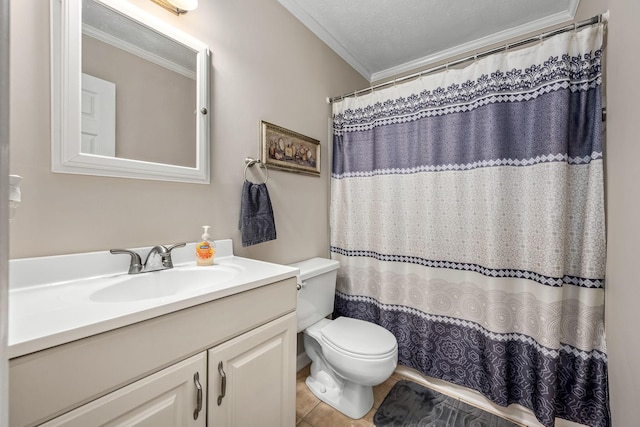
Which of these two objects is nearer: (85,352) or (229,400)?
(85,352)

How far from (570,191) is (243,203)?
164cm

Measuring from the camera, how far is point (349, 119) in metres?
1.94

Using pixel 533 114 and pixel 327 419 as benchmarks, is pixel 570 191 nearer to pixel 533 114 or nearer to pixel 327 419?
pixel 533 114

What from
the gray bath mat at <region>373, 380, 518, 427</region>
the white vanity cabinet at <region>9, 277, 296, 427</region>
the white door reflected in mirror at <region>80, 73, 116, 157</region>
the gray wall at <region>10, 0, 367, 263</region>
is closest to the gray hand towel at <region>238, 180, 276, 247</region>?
the gray wall at <region>10, 0, 367, 263</region>

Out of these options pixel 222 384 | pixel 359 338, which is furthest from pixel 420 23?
pixel 222 384

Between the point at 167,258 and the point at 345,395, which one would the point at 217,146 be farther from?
the point at 345,395

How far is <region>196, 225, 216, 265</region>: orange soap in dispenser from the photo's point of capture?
1094 mm

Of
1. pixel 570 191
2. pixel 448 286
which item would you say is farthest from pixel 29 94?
pixel 570 191

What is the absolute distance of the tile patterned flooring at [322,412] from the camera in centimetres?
134

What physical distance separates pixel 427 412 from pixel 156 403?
142 centimetres

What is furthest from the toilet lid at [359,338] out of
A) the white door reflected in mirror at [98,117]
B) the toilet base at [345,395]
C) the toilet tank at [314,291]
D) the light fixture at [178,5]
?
the light fixture at [178,5]

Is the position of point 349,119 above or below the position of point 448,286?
above

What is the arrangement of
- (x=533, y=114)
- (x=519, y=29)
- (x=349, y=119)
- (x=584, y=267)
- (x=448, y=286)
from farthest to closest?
(x=349, y=119), (x=519, y=29), (x=448, y=286), (x=533, y=114), (x=584, y=267)

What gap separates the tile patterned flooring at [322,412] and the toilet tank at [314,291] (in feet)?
1.37
